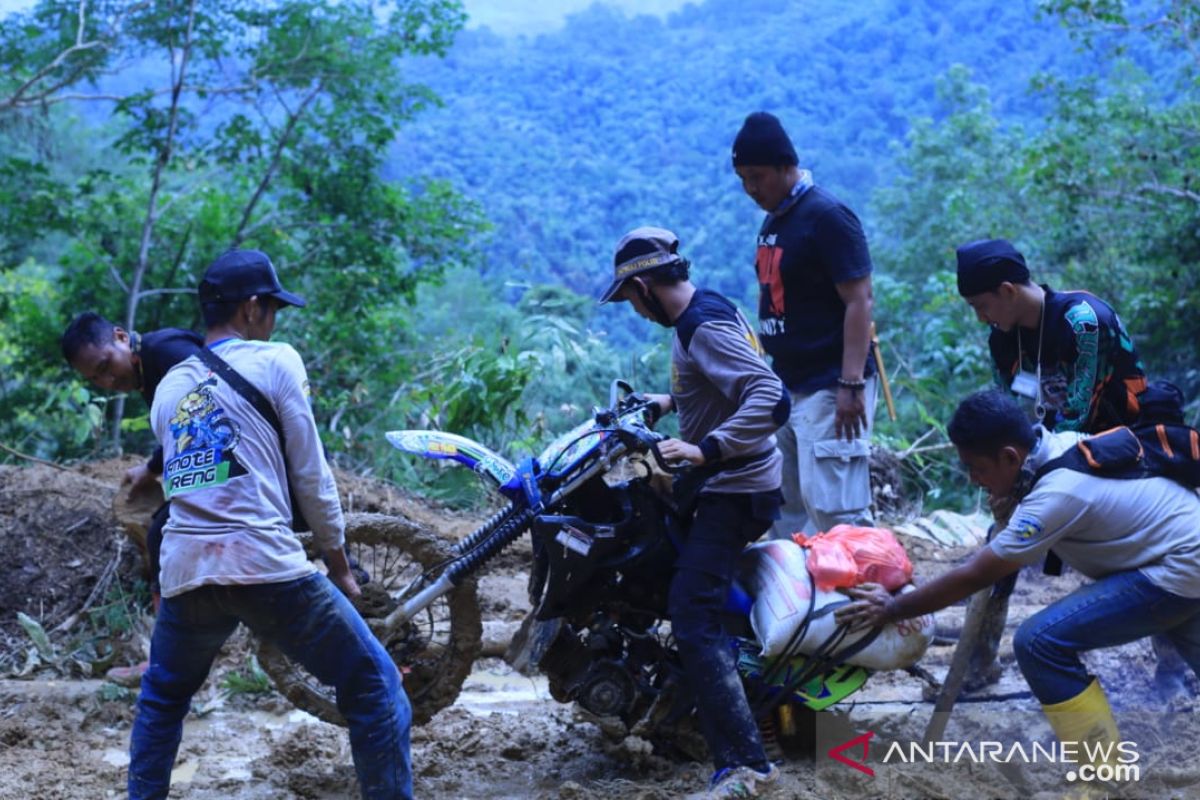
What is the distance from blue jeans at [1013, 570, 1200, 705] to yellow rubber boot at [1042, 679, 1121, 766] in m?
0.03

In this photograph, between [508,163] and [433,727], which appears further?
[508,163]

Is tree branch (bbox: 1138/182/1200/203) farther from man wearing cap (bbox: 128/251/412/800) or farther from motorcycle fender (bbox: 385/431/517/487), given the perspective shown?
man wearing cap (bbox: 128/251/412/800)

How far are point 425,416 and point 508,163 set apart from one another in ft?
123

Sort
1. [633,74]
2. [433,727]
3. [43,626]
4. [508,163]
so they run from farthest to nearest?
[633,74]
[508,163]
[43,626]
[433,727]

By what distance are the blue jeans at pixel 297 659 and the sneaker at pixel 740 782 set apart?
1.04 meters

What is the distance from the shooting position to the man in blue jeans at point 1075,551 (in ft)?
12.9

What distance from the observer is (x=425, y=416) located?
9.38m

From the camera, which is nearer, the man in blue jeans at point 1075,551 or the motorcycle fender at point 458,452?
the man in blue jeans at point 1075,551

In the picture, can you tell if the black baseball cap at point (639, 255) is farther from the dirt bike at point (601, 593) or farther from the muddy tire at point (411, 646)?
the muddy tire at point (411, 646)

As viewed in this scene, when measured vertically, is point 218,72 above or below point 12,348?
above

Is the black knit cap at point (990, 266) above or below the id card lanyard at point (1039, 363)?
above

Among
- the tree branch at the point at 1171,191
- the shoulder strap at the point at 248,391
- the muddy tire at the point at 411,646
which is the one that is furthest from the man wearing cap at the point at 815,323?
the tree branch at the point at 1171,191

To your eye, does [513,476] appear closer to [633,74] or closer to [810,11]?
[633,74]

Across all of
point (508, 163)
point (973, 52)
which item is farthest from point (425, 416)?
point (973, 52)
